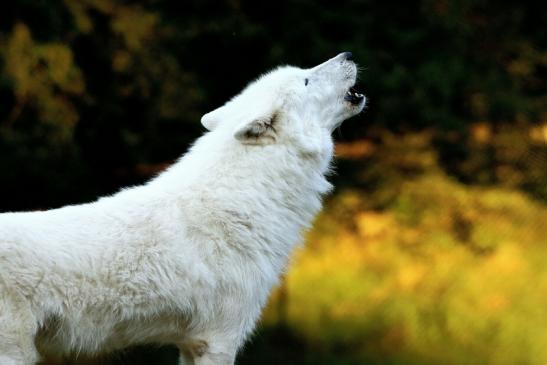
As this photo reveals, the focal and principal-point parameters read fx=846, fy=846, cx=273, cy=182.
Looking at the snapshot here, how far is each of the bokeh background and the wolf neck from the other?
386 centimetres

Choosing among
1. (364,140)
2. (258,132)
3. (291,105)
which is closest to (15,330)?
(258,132)

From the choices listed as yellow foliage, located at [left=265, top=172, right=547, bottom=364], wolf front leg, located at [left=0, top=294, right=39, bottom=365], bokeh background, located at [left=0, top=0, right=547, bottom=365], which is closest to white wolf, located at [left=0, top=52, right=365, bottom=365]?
wolf front leg, located at [left=0, top=294, right=39, bottom=365]

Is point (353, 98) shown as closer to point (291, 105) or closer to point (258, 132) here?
point (291, 105)

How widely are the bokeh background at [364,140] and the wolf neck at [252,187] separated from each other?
386 centimetres

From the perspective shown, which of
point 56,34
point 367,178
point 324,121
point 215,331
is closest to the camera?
point 215,331

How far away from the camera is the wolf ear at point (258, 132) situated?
4180 millimetres

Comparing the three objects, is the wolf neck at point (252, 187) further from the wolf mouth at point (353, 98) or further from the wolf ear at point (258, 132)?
the wolf mouth at point (353, 98)

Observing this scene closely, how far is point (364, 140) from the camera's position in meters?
9.93

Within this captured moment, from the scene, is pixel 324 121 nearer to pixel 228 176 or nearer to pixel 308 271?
pixel 228 176

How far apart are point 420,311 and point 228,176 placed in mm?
5317

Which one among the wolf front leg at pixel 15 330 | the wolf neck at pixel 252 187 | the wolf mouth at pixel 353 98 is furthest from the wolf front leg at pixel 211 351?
the wolf mouth at pixel 353 98

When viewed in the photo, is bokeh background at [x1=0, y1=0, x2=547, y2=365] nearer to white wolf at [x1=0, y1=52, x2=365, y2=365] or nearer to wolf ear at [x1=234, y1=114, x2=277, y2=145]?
white wolf at [x1=0, y1=52, x2=365, y2=365]

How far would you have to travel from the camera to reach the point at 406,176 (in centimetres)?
991

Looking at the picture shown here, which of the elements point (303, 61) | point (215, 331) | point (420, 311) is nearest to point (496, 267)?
point (420, 311)
